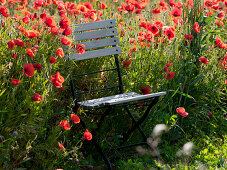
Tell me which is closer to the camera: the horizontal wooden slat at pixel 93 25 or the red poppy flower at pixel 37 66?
the red poppy flower at pixel 37 66

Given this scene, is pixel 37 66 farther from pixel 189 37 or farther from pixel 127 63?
pixel 189 37

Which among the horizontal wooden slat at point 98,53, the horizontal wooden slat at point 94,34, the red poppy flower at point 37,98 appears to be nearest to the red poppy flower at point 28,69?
the red poppy flower at point 37,98

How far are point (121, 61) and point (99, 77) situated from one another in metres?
0.30

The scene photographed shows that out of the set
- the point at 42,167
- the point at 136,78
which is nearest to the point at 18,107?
the point at 42,167

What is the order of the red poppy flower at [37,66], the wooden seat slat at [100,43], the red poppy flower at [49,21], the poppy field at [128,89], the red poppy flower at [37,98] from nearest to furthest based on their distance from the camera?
the red poppy flower at [37,98] < the red poppy flower at [37,66] < the poppy field at [128,89] < the red poppy flower at [49,21] < the wooden seat slat at [100,43]

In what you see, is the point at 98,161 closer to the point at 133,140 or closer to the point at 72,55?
the point at 133,140

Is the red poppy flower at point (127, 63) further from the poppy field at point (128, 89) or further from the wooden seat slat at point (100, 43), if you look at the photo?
the wooden seat slat at point (100, 43)

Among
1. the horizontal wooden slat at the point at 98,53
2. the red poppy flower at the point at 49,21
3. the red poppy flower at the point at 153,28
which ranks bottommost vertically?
the horizontal wooden slat at the point at 98,53

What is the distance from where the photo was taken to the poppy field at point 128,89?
255 centimetres

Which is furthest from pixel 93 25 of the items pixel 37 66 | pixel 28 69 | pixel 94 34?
pixel 28 69

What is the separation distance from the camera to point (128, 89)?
3.57 metres

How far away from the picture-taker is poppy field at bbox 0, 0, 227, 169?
2.55 metres

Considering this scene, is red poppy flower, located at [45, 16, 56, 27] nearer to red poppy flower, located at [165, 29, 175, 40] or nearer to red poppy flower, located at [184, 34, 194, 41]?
red poppy flower, located at [165, 29, 175, 40]

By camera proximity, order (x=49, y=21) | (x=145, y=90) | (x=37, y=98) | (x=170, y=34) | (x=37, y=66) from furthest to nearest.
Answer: (x=170, y=34), (x=145, y=90), (x=49, y=21), (x=37, y=66), (x=37, y=98)
